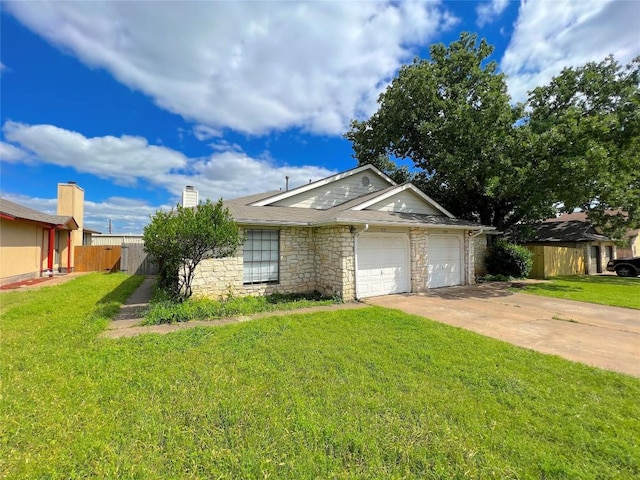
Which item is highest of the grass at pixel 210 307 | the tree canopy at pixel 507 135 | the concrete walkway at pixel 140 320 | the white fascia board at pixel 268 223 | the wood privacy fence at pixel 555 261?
the tree canopy at pixel 507 135

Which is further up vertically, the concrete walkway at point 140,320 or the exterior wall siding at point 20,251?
the exterior wall siding at point 20,251

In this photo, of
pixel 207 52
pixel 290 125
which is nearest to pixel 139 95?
pixel 207 52

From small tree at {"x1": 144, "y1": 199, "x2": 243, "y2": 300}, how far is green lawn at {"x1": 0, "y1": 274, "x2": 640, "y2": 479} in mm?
2495

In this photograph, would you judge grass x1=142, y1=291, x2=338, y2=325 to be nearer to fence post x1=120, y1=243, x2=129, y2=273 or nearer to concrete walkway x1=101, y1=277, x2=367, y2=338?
concrete walkway x1=101, y1=277, x2=367, y2=338

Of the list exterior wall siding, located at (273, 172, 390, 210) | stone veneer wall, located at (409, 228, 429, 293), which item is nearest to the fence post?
exterior wall siding, located at (273, 172, 390, 210)

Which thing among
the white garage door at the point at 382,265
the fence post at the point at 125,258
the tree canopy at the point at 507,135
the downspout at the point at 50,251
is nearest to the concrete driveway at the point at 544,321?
the white garage door at the point at 382,265

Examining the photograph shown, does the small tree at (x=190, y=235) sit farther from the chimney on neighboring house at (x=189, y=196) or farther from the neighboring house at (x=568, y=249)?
the neighboring house at (x=568, y=249)

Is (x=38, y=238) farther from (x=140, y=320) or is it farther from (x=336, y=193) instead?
(x=336, y=193)

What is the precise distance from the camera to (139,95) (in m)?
12.4

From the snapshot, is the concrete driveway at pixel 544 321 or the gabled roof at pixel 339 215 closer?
the concrete driveway at pixel 544 321

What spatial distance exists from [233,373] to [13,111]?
1367 centimetres

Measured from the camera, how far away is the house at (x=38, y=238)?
40.0 ft

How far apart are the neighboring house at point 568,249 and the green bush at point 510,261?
1873 millimetres

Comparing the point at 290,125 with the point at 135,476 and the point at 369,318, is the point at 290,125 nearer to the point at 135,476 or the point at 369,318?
the point at 369,318
